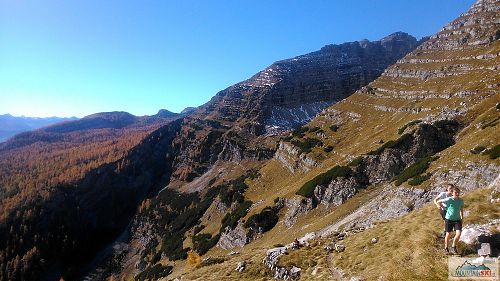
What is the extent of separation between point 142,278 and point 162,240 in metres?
37.7

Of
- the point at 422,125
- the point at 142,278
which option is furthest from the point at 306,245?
the point at 142,278

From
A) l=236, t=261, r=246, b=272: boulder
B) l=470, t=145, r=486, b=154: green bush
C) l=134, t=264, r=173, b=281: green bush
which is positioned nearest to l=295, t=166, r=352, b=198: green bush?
l=470, t=145, r=486, b=154: green bush

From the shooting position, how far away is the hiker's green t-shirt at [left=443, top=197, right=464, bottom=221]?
822 inches

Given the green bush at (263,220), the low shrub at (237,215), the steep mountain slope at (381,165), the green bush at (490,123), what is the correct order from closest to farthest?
1. the steep mountain slope at (381,165)
2. the green bush at (490,123)
3. the green bush at (263,220)
4. the low shrub at (237,215)

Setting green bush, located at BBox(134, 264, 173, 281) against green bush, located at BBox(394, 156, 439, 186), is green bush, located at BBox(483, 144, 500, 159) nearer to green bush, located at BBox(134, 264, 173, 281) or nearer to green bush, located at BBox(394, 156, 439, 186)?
green bush, located at BBox(394, 156, 439, 186)

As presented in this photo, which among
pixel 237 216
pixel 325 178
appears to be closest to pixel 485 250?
pixel 325 178

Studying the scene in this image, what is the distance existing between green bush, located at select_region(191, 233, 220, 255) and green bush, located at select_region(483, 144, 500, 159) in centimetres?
8015

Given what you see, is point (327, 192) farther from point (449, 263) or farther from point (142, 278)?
point (142, 278)

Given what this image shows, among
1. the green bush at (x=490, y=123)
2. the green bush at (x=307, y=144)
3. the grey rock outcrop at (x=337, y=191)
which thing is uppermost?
the green bush at (x=490, y=123)

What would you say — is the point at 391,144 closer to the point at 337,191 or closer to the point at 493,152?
the point at 337,191

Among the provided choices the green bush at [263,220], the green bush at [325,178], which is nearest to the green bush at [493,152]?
the green bush at [325,178]

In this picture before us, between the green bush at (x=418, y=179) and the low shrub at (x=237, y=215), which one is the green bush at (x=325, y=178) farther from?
the low shrub at (x=237, y=215)

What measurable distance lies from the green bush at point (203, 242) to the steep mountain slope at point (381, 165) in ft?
3.29

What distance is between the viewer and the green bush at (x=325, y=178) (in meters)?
82.8
